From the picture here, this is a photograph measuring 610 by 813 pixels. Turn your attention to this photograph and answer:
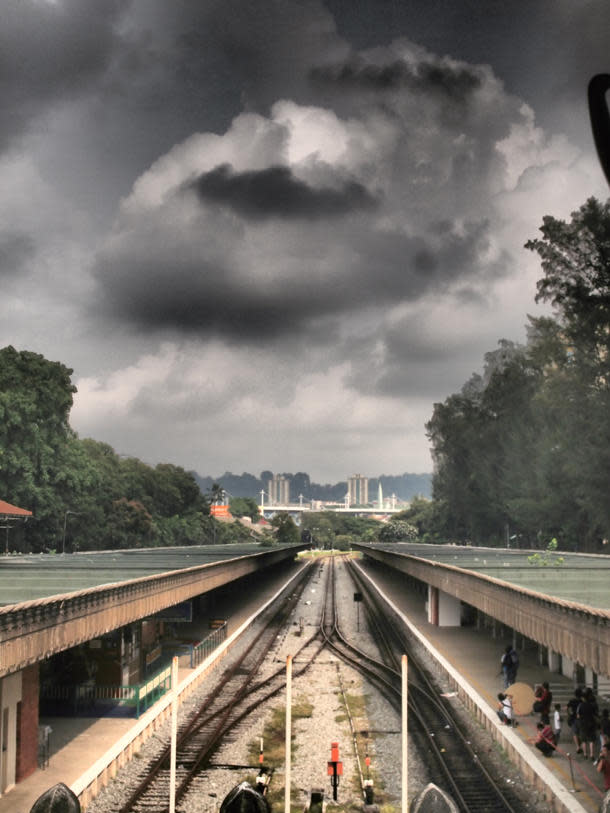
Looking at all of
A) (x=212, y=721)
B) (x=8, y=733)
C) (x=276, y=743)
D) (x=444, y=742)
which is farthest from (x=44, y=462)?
(x=444, y=742)

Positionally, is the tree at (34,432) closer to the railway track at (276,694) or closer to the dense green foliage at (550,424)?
the railway track at (276,694)

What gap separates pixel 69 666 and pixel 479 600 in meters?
12.2

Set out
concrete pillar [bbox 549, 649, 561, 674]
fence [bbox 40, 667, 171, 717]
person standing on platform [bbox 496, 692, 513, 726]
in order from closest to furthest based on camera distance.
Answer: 1. person standing on platform [bbox 496, 692, 513, 726]
2. fence [bbox 40, 667, 171, 717]
3. concrete pillar [bbox 549, 649, 561, 674]

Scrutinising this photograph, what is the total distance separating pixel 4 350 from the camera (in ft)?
215

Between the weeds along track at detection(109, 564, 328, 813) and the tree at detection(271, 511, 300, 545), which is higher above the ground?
the weeds along track at detection(109, 564, 328, 813)

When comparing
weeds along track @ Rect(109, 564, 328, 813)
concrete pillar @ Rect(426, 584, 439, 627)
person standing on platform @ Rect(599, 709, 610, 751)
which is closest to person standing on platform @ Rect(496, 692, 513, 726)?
person standing on platform @ Rect(599, 709, 610, 751)

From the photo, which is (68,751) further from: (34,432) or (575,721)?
(34,432)

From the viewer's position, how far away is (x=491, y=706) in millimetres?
21766

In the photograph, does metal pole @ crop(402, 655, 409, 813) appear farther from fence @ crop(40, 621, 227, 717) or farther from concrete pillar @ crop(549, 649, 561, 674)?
concrete pillar @ crop(549, 649, 561, 674)

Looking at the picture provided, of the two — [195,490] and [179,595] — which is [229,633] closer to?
[179,595]

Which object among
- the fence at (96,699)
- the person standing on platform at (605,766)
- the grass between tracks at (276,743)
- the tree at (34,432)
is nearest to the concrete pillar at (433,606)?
the grass between tracks at (276,743)

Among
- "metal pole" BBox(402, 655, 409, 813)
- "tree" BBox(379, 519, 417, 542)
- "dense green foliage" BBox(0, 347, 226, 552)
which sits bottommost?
"tree" BBox(379, 519, 417, 542)

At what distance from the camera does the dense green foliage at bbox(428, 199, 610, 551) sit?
47.7m

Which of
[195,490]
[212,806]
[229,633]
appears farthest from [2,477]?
[195,490]
